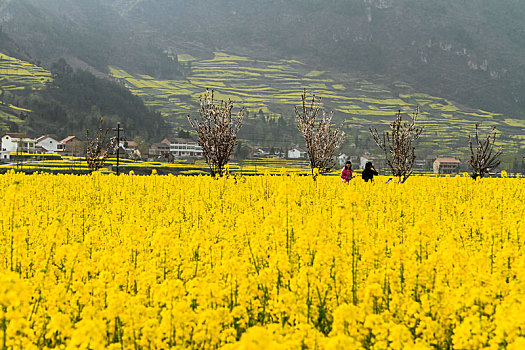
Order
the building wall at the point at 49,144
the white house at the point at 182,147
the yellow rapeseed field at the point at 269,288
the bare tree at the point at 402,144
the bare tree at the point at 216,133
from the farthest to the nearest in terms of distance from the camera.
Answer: the white house at the point at 182,147
the building wall at the point at 49,144
the bare tree at the point at 402,144
the bare tree at the point at 216,133
the yellow rapeseed field at the point at 269,288

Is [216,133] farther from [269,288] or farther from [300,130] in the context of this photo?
[269,288]

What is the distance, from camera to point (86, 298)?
14.5 ft

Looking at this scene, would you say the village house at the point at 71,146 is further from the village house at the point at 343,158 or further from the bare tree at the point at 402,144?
the bare tree at the point at 402,144

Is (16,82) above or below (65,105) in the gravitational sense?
above

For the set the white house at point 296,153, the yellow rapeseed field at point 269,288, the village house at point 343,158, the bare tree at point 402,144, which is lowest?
the yellow rapeseed field at point 269,288

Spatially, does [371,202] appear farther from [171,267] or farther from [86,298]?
[86,298]

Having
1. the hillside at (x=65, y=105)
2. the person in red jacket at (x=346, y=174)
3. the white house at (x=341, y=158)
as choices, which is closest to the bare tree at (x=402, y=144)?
the person in red jacket at (x=346, y=174)

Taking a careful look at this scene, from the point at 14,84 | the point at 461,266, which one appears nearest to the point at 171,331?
the point at 461,266

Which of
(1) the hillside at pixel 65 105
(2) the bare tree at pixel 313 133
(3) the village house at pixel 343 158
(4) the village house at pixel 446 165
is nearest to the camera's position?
(2) the bare tree at pixel 313 133

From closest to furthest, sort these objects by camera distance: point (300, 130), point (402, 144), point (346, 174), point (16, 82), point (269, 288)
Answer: point (269, 288) → point (346, 174) → point (300, 130) → point (402, 144) → point (16, 82)

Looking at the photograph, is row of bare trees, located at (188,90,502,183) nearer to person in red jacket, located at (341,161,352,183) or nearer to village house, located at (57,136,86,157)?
person in red jacket, located at (341,161,352,183)

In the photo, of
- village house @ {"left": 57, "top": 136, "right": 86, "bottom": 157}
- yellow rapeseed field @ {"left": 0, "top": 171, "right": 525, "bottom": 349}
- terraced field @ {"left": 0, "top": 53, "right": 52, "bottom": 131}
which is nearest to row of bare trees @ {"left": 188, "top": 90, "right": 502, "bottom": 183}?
yellow rapeseed field @ {"left": 0, "top": 171, "right": 525, "bottom": 349}

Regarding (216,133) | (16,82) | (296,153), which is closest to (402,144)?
(216,133)

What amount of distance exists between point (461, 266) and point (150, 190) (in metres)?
12.5
